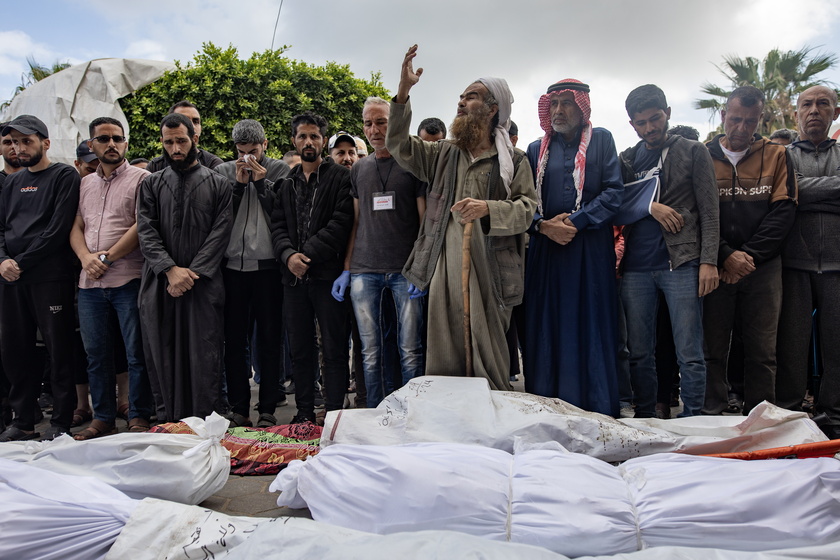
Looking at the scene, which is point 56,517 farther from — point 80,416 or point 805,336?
point 805,336

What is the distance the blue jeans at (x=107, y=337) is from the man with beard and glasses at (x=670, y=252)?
3.61 meters

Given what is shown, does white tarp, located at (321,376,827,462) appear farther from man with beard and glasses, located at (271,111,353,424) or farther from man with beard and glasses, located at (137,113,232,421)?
man with beard and glasses, located at (137,113,232,421)

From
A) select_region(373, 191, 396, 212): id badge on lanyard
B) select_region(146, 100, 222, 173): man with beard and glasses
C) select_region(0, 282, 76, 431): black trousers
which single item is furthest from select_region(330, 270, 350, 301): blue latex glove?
select_region(0, 282, 76, 431): black trousers

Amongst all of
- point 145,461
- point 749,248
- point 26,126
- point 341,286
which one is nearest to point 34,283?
point 26,126

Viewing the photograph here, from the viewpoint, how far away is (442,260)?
3939 mm

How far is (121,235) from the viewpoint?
4609 millimetres

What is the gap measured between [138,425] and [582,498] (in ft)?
11.7

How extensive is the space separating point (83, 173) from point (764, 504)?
611 cm

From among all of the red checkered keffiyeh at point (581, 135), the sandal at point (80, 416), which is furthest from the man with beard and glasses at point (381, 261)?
the sandal at point (80, 416)

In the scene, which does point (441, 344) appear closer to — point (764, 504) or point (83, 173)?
point (764, 504)

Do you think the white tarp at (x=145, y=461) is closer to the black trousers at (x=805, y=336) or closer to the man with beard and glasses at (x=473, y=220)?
the man with beard and glasses at (x=473, y=220)

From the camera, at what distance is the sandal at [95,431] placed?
14.3ft

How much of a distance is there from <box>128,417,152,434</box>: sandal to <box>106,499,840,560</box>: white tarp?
2411 mm

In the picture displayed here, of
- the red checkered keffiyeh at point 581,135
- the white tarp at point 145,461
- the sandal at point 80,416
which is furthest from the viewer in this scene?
the sandal at point 80,416
